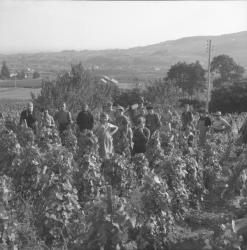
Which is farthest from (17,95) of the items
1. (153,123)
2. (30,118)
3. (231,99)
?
(153,123)

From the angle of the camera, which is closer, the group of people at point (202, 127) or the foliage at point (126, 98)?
the group of people at point (202, 127)

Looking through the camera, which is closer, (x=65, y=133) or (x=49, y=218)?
(x=49, y=218)

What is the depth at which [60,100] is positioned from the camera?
24.8m

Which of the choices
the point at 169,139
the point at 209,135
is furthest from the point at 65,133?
the point at 209,135

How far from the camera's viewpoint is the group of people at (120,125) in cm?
920

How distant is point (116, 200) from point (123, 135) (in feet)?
16.1

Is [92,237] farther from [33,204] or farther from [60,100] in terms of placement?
[60,100]

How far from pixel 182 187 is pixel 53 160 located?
207 cm

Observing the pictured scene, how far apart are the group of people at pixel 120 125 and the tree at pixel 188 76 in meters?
43.5

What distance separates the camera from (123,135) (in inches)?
411

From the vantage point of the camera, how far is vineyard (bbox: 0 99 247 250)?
555cm

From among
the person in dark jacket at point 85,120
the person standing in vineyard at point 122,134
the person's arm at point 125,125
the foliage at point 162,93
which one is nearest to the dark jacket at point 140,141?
the person standing in vineyard at point 122,134

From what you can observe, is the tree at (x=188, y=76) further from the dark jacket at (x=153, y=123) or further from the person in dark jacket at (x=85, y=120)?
the person in dark jacket at (x=85, y=120)

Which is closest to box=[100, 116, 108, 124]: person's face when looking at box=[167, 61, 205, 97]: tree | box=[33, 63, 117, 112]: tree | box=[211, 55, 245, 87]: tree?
box=[33, 63, 117, 112]: tree
